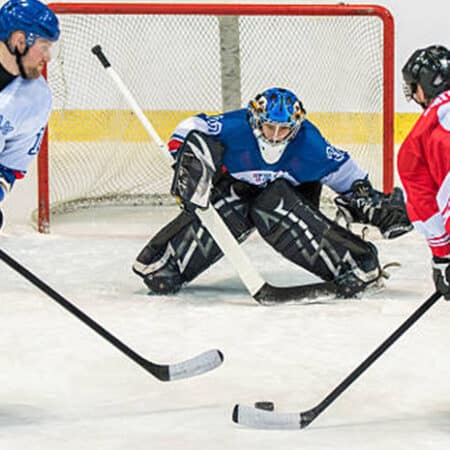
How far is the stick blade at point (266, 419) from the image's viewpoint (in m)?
2.66

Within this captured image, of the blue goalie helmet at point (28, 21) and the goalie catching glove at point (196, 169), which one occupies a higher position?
the blue goalie helmet at point (28, 21)

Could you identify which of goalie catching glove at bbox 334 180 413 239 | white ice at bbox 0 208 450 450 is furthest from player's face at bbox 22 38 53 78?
goalie catching glove at bbox 334 180 413 239

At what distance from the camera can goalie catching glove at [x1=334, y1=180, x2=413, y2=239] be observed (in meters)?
4.11

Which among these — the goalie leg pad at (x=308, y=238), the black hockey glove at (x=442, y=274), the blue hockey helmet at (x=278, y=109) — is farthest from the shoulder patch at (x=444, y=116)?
the goalie leg pad at (x=308, y=238)

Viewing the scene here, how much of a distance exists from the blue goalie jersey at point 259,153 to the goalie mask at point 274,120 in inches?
1.2

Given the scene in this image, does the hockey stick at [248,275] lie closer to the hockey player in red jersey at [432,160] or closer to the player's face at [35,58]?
the player's face at [35,58]

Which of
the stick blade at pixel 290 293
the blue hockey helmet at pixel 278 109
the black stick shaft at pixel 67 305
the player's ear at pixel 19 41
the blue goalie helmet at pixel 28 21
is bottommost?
the stick blade at pixel 290 293

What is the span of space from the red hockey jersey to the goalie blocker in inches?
53.2

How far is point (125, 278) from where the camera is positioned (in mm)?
4344

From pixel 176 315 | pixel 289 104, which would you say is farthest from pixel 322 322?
pixel 289 104

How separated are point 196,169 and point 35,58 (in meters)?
1.11

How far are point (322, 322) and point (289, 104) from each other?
685 millimetres

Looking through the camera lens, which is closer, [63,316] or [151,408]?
[151,408]

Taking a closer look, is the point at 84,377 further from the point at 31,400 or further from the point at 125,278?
the point at 125,278
